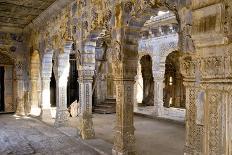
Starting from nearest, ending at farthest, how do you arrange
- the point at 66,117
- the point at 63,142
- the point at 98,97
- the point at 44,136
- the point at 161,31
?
the point at 63,142, the point at 44,136, the point at 66,117, the point at 161,31, the point at 98,97

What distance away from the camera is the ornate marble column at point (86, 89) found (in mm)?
8125

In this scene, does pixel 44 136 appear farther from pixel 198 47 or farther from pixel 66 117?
pixel 198 47

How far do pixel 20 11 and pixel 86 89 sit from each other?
514 centimetres

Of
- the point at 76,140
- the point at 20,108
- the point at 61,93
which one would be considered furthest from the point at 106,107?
the point at 76,140

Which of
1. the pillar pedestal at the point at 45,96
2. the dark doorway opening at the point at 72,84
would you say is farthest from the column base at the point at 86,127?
the dark doorway opening at the point at 72,84

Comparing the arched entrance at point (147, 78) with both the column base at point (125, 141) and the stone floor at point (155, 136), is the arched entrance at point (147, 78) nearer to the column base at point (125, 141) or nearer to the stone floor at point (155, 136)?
the stone floor at point (155, 136)

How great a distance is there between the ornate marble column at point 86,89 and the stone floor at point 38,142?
1.58ft

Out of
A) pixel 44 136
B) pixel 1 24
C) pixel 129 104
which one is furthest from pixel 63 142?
pixel 1 24

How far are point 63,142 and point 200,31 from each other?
6368mm

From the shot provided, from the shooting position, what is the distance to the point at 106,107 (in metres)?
15.0

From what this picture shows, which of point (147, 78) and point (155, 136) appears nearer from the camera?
point (155, 136)

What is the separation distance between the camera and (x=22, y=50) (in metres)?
14.5

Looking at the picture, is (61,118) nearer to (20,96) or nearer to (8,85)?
(20,96)

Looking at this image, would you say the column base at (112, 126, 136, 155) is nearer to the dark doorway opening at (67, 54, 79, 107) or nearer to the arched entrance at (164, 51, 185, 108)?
the dark doorway opening at (67, 54, 79, 107)
